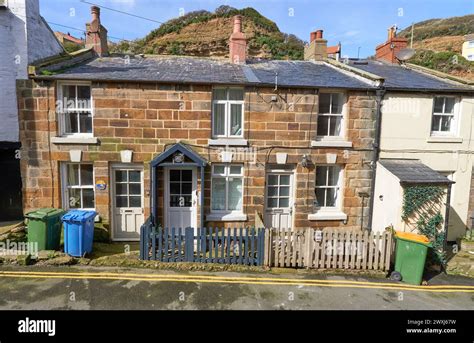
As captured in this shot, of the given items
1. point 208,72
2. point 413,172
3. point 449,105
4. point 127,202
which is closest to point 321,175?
point 413,172

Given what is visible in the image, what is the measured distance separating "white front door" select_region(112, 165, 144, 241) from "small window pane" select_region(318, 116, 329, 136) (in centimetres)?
673

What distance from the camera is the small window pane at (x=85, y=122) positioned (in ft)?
32.1

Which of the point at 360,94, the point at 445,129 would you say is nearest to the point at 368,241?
the point at 360,94

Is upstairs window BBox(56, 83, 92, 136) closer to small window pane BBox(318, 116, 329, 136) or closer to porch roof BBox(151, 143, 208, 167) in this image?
porch roof BBox(151, 143, 208, 167)

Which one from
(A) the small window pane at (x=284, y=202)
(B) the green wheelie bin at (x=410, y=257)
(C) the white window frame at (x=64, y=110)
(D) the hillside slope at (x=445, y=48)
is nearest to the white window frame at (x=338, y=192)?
(A) the small window pane at (x=284, y=202)

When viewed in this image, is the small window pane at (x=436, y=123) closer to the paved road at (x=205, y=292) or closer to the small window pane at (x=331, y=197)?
the small window pane at (x=331, y=197)

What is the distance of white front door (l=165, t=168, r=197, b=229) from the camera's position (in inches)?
397

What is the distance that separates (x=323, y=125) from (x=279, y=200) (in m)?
3.27

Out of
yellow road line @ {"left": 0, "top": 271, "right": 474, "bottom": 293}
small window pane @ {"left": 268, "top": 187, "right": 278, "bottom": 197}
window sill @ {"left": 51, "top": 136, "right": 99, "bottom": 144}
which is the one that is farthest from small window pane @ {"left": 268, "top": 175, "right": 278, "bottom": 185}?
window sill @ {"left": 51, "top": 136, "right": 99, "bottom": 144}

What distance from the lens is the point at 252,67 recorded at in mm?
12211

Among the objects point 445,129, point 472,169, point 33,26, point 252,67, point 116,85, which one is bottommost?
point 472,169
